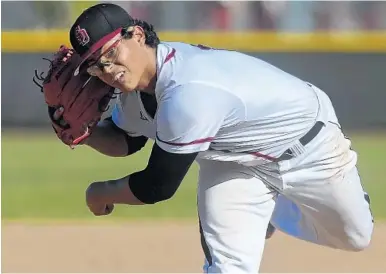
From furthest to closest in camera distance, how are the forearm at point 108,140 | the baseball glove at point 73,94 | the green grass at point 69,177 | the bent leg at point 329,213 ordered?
the green grass at point 69,177 < the forearm at point 108,140 < the bent leg at point 329,213 < the baseball glove at point 73,94

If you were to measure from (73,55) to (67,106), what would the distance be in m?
0.20

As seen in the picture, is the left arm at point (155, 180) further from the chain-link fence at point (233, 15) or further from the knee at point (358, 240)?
the chain-link fence at point (233, 15)

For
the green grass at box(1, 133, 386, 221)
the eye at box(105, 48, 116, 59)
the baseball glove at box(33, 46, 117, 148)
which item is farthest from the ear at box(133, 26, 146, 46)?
the green grass at box(1, 133, 386, 221)

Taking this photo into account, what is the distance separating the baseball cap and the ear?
39 mm

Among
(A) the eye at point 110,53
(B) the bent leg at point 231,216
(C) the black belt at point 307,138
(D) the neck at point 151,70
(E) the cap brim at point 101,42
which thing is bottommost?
(B) the bent leg at point 231,216

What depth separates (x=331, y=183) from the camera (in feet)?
11.7

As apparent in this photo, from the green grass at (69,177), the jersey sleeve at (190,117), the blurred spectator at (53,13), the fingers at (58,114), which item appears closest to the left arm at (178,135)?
the jersey sleeve at (190,117)

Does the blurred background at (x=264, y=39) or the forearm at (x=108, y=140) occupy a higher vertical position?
the forearm at (x=108, y=140)

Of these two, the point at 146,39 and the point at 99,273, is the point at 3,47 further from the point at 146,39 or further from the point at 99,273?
the point at 146,39

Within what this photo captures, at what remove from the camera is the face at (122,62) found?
3006 millimetres

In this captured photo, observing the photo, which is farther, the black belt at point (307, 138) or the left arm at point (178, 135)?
the black belt at point (307, 138)

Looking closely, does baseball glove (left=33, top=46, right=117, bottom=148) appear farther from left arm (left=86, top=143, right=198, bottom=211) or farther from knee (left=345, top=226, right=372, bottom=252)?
knee (left=345, top=226, right=372, bottom=252)

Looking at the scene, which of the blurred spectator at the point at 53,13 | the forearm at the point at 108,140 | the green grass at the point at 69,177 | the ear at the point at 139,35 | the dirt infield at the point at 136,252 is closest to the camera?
the ear at the point at 139,35

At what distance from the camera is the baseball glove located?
3.36 metres
